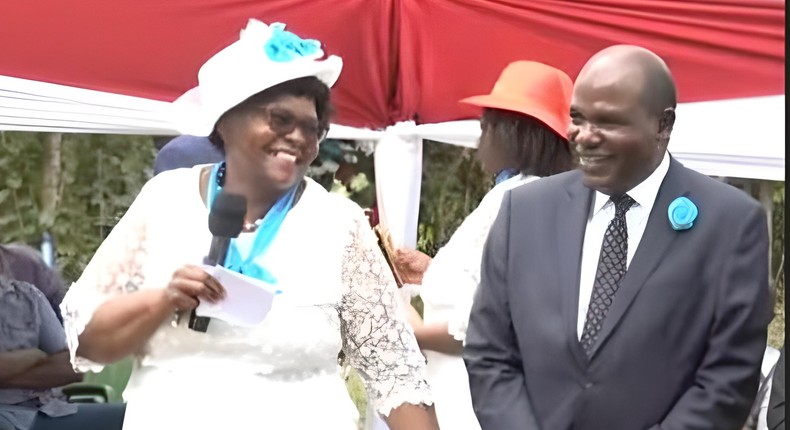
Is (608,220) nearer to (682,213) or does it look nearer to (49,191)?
(682,213)

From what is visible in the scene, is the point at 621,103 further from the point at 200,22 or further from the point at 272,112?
the point at 200,22

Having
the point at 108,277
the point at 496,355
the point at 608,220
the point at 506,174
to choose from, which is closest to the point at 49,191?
the point at 506,174

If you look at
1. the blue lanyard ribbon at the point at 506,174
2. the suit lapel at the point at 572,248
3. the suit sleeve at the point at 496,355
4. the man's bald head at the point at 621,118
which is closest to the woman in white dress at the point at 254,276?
the suit sleeve at the point at 496,355

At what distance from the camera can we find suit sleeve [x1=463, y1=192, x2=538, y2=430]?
2264 millimetres

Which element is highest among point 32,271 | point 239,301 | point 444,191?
point 444,191

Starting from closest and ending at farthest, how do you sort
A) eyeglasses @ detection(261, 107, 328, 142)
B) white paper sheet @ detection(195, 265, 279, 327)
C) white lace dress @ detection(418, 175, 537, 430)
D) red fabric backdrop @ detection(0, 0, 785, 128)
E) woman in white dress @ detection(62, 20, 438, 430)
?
white paper sheet @ detection(195, 265, 279, 327), woman in white dress @ detection(62, 20, 438, 430), eyeglasses @ detection(261, 107, 328, 142), white lace dress @ detection(418, 175, 537, 430), red fabric backdrop @ detection(0, 0, 785, 128)

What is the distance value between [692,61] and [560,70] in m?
0.39

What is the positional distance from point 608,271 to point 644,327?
13 cm

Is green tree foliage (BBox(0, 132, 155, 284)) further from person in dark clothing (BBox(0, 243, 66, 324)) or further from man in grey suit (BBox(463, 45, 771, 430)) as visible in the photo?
man in grey suit (BBox(463, 45, 771, 430))

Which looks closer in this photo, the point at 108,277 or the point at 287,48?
the point at 108,277

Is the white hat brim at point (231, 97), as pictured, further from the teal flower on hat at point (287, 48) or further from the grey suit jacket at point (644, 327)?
the grey suit jacket at point (644, 327)

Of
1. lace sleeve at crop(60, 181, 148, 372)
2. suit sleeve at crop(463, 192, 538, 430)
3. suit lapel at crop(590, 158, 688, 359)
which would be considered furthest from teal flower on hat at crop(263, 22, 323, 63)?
suit lapel at crop(590, 158, 688, 359)

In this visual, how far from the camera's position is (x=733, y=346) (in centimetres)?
215

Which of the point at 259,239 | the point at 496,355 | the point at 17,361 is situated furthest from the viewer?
the point at 17,361
